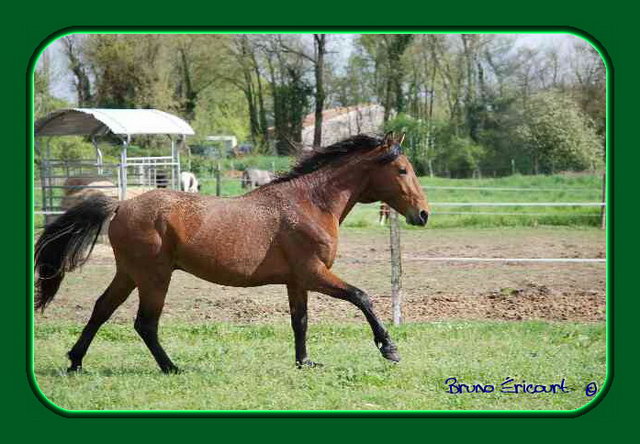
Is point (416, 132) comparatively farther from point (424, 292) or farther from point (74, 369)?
point (74, 369)

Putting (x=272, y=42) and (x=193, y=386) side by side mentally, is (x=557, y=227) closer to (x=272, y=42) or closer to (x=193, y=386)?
(x=272, y=42)

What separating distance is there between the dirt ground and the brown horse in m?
2.30

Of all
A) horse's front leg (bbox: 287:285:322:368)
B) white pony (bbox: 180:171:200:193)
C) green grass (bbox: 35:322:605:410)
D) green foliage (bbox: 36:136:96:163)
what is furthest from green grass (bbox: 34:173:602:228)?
horse's front leg (bbox: 287:285:322:368)

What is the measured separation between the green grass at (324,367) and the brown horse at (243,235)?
0.33 m

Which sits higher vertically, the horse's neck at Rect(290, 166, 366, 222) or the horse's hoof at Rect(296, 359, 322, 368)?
the horse's neck at Rect(290, 166, 366, 222)

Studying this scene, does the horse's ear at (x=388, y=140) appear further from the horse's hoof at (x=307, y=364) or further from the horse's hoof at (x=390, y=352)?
the horse's hoof at (x=307, y=364)

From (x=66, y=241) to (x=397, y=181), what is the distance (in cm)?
299

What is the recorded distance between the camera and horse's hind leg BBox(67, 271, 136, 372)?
631cm

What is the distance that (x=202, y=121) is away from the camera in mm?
27500

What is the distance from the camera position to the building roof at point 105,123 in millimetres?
15992

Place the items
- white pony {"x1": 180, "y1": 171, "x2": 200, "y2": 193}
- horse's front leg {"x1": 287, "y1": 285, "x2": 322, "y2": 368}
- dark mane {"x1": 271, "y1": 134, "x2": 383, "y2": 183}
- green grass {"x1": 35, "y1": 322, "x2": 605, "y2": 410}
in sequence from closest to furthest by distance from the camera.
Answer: green grass {"x1": 35, "y1": 322, "x2": 605, "y2": 410} < horse's front leg {"x1": 287, "y1": 285, "x2": 322, "y2": 368} < dark mane {"x1": 271, "y1": 134, "x2": 383, "y2": 183} < white pony {"x1": 180, "y1": 171, "x2": 200, "y2": 193}

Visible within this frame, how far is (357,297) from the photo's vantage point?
612 cm

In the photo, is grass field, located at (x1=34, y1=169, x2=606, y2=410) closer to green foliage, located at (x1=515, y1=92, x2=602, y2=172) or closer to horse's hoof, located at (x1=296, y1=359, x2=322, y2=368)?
horse's hoof, located at (x1=296, y1=359, x2=322, y2=368)

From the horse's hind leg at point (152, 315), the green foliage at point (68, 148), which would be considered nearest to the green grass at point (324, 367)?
the horse's hind leg at point (152, 315)
